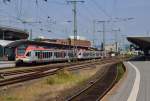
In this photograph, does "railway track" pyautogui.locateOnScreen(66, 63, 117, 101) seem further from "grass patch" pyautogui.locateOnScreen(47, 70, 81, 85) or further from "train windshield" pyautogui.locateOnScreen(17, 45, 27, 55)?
"train windshield" pyautogui.locateOnScreen(17, 45, 27, 55)

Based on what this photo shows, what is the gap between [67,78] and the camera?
32.1m

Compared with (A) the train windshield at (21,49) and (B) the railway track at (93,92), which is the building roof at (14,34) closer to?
(A) the train windshield at (21,49)

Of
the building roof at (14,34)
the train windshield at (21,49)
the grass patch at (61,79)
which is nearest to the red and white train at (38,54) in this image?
the train windshield at (21,49)

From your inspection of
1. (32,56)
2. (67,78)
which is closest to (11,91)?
(67,78)

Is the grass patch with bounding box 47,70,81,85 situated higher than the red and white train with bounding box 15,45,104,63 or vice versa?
the red and white train with bounding box 15,45,104,63

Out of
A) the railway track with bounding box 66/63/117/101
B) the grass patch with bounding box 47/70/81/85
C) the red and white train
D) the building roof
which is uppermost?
the building roof

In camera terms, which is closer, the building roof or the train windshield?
the train windshield

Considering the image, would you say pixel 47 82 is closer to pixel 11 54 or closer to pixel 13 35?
pixel 11 54

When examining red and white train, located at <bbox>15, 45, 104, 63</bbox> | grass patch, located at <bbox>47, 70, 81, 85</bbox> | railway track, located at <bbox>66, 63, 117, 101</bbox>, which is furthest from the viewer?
red and white train, located at <bbox>15, 45, 104, 63</bbox>

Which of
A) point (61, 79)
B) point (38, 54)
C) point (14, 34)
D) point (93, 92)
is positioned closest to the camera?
point (93, 92)

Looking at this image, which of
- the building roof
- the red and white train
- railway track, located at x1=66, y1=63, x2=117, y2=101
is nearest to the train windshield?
the red and white train

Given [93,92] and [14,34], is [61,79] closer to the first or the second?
[93,92]

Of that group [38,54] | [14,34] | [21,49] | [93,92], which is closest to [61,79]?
[93,92]

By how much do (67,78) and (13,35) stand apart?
7878cm
